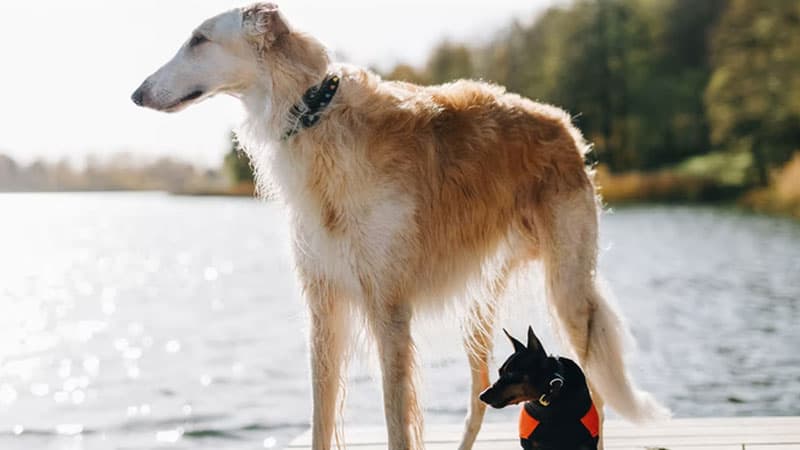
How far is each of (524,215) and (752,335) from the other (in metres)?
9.25

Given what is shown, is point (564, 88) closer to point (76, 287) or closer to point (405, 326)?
point (76, 287)

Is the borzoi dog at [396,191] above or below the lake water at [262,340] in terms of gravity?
above

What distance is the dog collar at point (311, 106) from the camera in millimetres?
3406

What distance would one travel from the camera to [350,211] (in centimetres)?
349

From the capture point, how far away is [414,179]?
3555mm

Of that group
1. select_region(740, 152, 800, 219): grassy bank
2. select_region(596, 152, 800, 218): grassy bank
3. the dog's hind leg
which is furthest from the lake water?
select_region(596, 152, 800, 218): grassy bank

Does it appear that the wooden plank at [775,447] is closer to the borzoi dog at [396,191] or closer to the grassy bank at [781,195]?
the borzoi dog at [396,191]

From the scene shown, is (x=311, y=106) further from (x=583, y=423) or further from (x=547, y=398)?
(x=583, y=423)

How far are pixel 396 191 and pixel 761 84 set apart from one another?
32.2 metres

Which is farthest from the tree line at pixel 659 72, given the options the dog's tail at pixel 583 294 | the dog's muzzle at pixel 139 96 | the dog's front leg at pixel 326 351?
the dog's muzzle at pixel 139 96

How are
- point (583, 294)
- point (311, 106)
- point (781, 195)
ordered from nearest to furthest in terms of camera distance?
point (311, 106) < point (583, 294) < point (781, 195)

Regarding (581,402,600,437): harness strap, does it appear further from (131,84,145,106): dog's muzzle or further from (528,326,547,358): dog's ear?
(131,84,145,106): dog's muzzle

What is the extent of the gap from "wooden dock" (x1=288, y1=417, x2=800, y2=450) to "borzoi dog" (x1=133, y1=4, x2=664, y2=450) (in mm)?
423

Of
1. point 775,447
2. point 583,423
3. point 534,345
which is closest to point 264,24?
point 534,345
